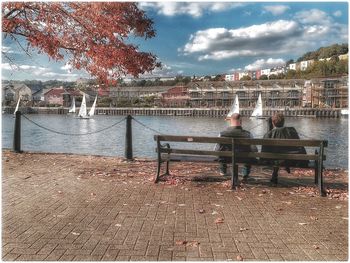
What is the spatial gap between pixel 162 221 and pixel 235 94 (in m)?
137

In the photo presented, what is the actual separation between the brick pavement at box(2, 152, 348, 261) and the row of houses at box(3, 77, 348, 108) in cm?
12549

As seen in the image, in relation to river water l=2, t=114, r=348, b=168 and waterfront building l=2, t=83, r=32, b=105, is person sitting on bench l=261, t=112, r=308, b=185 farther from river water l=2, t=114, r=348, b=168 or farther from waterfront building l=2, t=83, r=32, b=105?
A: waterfront building l=2, t=83, r=32, b=105

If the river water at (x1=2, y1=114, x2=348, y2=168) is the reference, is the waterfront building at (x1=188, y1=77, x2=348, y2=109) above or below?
above

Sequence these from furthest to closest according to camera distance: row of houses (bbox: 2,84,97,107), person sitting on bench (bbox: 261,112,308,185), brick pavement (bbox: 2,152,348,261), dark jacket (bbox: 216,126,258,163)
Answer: row of houses (bbox: 2,84,97,107)
dark jacket (bbox: 216,126,258,163)
person sitting on bench (bbox: 261,112,308,185)
brick pavement (bbox: 2,152,348,261)

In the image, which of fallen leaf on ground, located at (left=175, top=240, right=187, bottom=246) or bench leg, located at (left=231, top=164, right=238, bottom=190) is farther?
bench leg, located at (left=231, top=164, right=238, bottom=190)

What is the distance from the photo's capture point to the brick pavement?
4816mm

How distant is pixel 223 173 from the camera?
916cm

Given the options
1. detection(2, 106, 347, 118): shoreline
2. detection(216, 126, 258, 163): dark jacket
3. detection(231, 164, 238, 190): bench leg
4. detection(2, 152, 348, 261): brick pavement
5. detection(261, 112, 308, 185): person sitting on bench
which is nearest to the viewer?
detection(2, 152, 348, 261): brick pavement

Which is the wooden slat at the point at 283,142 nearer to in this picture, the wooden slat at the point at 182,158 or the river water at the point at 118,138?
the wooden slat at the point at 182,158

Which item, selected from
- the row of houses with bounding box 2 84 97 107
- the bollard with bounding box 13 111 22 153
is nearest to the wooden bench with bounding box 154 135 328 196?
the bollard with bounding box 13 111 22 153

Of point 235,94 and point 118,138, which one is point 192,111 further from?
point 118,138

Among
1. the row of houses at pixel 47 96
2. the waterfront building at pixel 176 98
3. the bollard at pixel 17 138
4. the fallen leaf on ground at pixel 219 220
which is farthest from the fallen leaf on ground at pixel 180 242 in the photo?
the row of houses at pixel 47 96

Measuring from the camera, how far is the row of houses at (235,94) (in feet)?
427

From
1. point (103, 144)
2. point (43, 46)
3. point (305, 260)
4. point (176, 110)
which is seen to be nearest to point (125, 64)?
point (43, 46)
